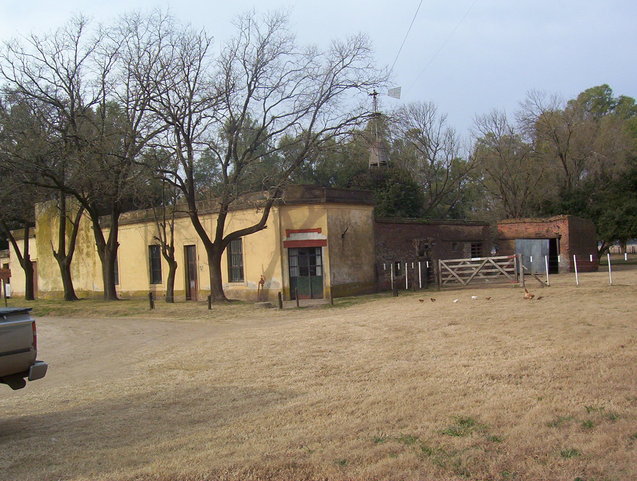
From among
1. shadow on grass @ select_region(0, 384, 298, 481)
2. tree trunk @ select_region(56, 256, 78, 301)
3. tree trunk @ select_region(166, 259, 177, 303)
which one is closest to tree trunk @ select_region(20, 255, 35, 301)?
tree trunk @ select_region(56, 256, 78, 301)

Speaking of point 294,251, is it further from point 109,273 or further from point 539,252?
point 539,252

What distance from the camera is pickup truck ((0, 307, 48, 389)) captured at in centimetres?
707

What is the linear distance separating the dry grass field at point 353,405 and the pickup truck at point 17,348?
696 millimetres

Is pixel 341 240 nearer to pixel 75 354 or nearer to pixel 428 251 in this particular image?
pixel 428 251

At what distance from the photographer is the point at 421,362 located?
10.1m

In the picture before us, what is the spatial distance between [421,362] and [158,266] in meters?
24.7

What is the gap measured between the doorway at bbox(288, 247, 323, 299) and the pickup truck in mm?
19329

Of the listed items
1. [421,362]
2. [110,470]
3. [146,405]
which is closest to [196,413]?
[146,405]

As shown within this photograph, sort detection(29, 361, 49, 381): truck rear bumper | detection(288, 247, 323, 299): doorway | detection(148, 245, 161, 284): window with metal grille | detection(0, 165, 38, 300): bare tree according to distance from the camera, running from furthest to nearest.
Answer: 1. detection(148, 245, 161, 284): window with metal grille
2. detection(0, 165, 38, 300): bare tree
3. detection(288, 247, 323, 299): doorway
4. detection(29, 361, 49, 381): truck rear bumper

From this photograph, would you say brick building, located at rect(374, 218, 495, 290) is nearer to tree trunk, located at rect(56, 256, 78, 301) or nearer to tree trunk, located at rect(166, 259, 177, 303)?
tree trunk, located at rect(166, 259, 177, 303)

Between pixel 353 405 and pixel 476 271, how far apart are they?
18.1 meters

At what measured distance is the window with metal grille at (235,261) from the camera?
28250mm

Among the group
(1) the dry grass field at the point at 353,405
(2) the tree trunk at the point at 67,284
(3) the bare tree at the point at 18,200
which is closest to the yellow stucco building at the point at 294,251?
(2) the tree trunk at the point at 67,284

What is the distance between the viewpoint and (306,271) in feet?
88.1
